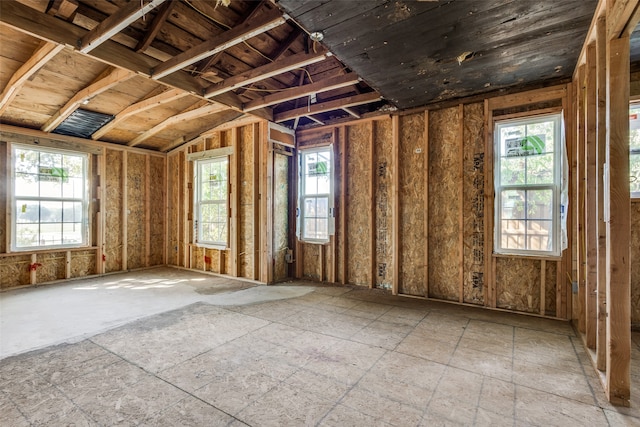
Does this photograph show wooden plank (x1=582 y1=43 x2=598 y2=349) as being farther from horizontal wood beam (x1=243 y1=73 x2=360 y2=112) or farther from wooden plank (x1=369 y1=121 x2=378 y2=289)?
wooden plank (x1=369 y1=121 x2=378 y2=289)

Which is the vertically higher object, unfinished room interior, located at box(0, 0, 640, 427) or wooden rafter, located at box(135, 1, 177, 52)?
wooden rafter, located at box(135, 1, 177, 52)

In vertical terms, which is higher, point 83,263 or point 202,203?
point 202,203

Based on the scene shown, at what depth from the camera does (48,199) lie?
16.6 ft

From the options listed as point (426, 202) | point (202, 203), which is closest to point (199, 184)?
point (202, 203)

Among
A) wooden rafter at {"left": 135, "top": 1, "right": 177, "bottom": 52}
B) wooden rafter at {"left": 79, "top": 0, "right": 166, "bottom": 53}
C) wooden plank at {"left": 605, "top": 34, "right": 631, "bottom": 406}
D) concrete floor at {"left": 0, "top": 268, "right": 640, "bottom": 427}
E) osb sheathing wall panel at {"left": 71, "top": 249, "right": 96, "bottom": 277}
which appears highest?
wooden rafter at {"left": 135, "top": 1, "right": 177, "bottom": 52}

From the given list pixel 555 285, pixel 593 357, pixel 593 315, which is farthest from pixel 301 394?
pixel 555 285

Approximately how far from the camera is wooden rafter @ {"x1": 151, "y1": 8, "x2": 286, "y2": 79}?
237 centimetres

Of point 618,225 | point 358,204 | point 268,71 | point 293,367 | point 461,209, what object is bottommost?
point 293,367

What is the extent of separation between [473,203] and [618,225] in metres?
1.94

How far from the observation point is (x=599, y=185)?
2139mm

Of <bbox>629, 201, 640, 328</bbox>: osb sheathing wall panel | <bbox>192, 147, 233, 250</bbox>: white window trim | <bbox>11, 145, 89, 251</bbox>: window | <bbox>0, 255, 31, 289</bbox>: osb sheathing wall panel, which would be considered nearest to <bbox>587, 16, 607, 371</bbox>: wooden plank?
<bbox>629, 201, 640, 328</bbox>: osb sheathing wall panel

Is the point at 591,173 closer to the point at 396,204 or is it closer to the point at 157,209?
the point at 396,204

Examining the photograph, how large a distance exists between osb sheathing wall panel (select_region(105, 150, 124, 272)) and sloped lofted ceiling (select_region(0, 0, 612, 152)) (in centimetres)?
130

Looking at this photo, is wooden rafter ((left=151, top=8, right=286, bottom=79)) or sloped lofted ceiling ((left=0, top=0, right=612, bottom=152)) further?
wooden rafter ((left=151, top=8, right=286, bottom=79))
